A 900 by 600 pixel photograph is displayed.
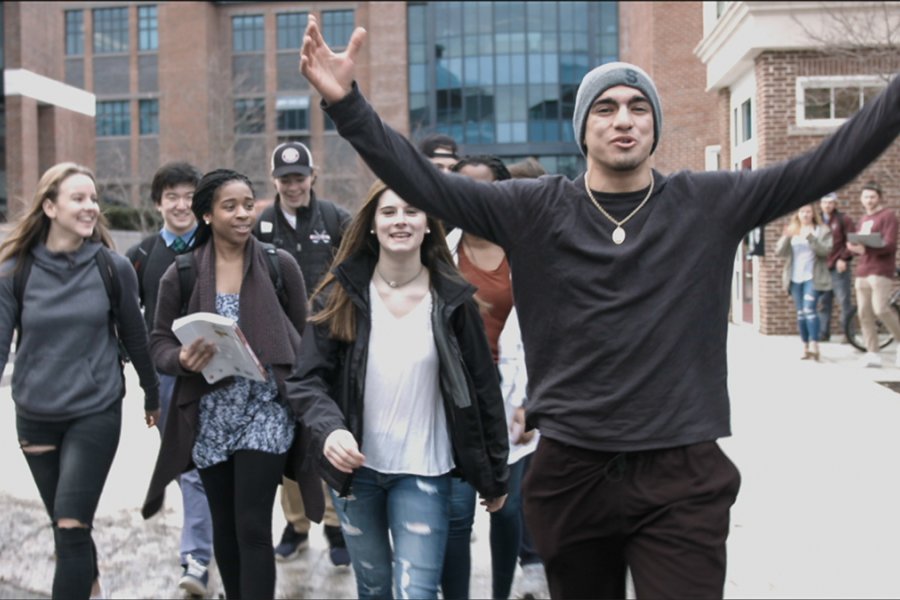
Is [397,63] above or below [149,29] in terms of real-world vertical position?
below

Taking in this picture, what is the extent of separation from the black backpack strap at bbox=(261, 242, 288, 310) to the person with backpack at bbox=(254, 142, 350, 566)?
1.20m

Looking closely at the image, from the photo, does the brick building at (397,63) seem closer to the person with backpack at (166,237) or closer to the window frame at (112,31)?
the window frame at (112,31)

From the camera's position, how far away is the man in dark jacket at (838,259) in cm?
1188

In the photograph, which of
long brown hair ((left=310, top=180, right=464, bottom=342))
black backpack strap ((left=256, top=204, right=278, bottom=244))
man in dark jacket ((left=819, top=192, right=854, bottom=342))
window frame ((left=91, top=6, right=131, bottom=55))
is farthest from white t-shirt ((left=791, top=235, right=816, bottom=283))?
window frame ((left=91, top=6, right=131, bottom=55))

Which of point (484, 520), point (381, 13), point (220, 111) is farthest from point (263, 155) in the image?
point (484, 520)

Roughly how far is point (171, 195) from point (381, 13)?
5241cm

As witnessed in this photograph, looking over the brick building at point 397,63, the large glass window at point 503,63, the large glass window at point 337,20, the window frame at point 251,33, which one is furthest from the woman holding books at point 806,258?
the window frame at point 251,33

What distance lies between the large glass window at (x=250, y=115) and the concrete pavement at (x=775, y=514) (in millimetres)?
41120

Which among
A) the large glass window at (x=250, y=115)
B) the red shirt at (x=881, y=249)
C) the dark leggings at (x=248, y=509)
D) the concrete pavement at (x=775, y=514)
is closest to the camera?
the concrete pavement at (x=775, y=514)

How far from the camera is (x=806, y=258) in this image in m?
12.3

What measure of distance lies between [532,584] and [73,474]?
2.26 metres

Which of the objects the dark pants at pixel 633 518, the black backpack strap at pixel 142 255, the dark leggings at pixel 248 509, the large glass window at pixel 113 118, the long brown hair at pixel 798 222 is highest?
the large glass window at pixel 113 118

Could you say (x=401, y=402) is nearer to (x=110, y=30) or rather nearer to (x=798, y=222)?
(x=798, y=222)

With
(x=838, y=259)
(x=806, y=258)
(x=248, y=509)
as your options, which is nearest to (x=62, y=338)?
(x=248, y=509)
